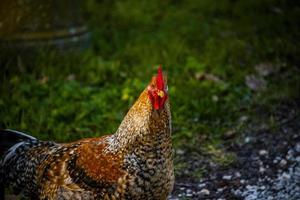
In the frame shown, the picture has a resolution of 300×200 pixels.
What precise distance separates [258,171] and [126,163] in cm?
174

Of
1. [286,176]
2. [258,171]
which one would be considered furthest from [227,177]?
[286,176]

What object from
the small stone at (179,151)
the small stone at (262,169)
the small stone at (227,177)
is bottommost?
the small stone at (179,151)

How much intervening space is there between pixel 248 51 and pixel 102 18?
2.44m

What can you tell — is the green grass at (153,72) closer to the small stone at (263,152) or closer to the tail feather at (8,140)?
the small stone at (263,152)

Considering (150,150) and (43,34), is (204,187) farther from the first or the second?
(43,34)

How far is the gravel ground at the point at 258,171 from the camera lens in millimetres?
4113

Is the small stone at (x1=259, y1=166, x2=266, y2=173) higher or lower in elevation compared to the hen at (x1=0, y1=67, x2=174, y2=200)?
lower

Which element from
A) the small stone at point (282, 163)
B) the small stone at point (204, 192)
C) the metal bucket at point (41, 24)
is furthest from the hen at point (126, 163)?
the metal bucket at point (41, 24)

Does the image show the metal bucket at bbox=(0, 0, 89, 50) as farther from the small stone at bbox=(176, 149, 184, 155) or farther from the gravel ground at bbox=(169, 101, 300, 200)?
the gravel ground at bbox=(169, 101, 300, 200)

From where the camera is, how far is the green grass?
5.05 metres

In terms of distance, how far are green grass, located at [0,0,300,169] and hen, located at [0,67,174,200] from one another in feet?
4.86

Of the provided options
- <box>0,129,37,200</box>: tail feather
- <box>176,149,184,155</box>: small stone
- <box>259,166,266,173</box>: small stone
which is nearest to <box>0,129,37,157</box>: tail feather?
<box>0,129,37,200</box>: tail feather

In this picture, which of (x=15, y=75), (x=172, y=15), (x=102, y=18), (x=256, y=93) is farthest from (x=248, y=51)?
(x=15, y=75)

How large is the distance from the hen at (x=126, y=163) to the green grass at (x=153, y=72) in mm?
1482
